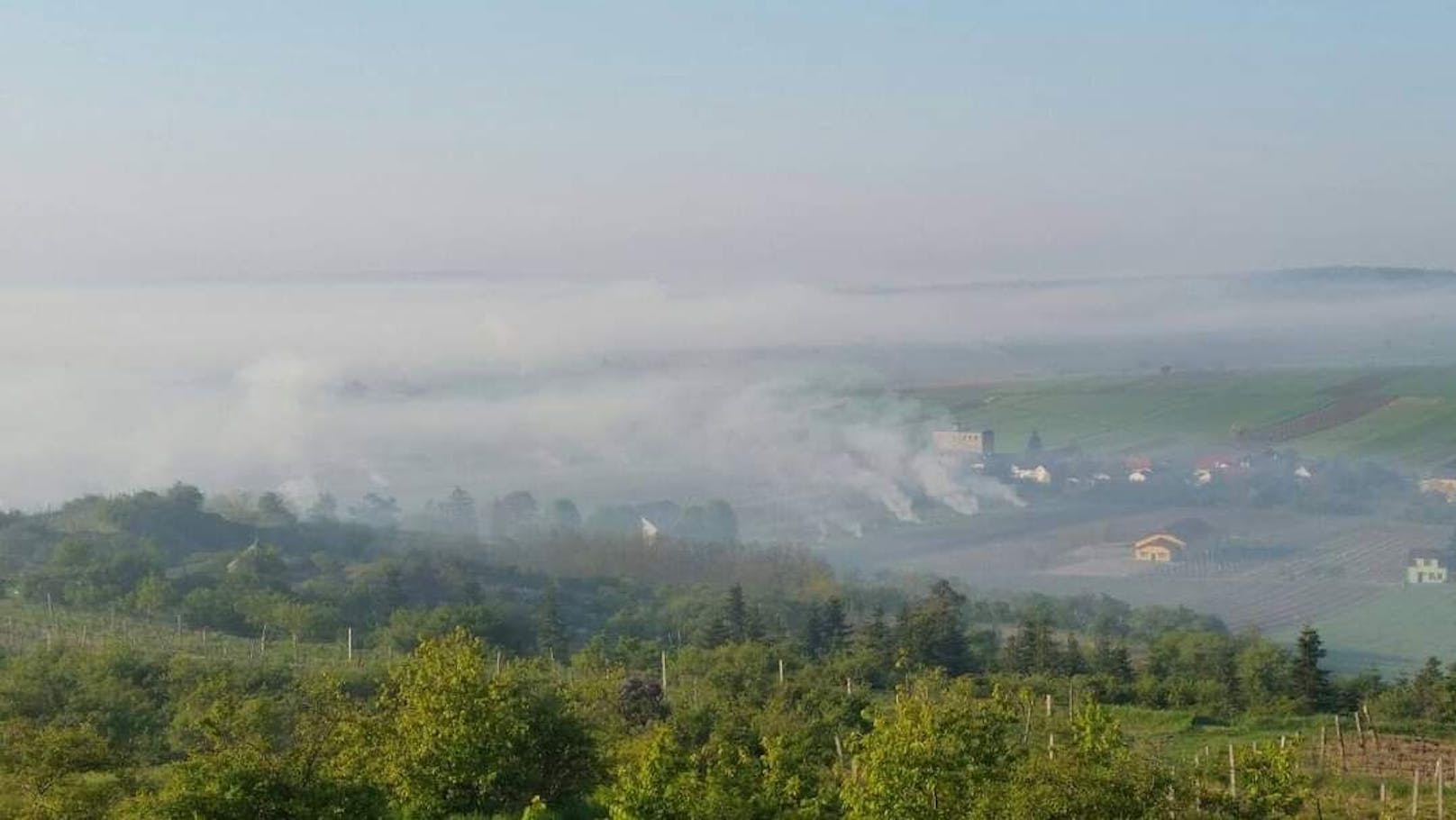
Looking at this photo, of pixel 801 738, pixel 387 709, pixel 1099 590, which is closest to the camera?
pixel 387 709

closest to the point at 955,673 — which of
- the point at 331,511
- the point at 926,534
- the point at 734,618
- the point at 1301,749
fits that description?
the point at 734,618

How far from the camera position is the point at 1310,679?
3225cm

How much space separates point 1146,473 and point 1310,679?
5057 cm

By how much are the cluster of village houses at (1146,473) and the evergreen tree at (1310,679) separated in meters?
32.6

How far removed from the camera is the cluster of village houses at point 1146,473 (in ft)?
214

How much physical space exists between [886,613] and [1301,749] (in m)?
26.7

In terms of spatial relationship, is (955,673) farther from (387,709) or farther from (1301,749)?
(387,709)

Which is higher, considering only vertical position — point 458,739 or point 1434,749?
point 458,739

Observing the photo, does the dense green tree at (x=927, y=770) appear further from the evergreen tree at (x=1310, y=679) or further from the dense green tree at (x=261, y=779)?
the evergreen tree at (x=1310, y=679)

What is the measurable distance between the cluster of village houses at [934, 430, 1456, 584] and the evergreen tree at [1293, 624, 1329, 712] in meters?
32.6

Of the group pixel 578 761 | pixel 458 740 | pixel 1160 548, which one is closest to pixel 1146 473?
pixel 1160 548

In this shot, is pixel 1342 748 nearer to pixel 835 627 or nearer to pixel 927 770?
pixel 927 770

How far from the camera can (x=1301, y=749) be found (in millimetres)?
25125

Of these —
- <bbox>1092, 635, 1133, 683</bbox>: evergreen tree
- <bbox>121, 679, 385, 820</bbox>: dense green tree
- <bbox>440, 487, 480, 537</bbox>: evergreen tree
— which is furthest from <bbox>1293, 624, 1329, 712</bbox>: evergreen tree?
→ <bbox>440, 487, 480, 537</bbox>: evergreen tree
